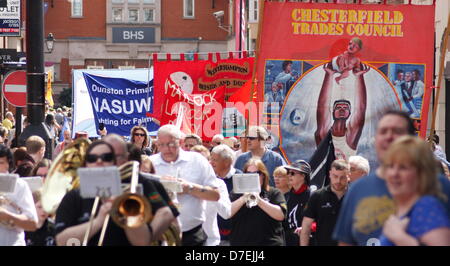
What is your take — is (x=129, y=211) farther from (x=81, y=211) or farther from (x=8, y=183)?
(x=8, y=183)

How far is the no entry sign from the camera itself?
16.4 meters

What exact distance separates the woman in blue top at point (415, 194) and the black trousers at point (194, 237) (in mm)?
3807

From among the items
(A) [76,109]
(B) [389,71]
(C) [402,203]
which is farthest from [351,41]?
(A) [76,109]

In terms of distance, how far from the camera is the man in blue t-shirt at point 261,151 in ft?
34.7

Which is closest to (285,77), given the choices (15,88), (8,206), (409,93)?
(409,93)

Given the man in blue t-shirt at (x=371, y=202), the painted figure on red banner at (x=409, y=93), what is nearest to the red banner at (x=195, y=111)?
the painted figure on red banner at (x=409, y=93)

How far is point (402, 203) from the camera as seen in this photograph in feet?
14.1

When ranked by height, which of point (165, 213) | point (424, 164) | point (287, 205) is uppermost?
point (424, 164)

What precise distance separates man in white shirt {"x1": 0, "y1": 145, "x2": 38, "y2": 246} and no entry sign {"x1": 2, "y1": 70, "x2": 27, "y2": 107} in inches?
364

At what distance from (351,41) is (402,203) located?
7038mm

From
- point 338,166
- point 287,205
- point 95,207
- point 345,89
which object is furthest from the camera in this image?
point 345,89

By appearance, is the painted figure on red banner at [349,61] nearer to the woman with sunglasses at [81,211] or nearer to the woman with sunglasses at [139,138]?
the woman with sunglasses at [139,138]

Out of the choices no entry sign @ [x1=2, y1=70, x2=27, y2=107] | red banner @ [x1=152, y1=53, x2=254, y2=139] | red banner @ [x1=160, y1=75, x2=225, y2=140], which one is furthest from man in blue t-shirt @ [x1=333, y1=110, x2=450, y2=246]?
no entry sign @ [x1=2, y1=70, x2=27, y2=107]

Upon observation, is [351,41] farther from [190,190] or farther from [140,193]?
Answer: [140,193]
